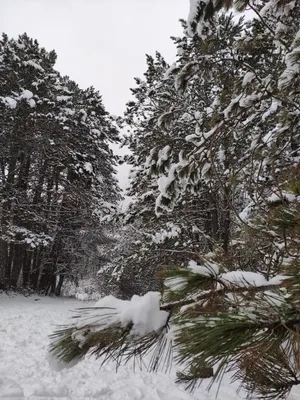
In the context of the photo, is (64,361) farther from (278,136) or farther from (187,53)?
(187,53)

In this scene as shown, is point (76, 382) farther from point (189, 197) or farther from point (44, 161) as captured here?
point (44, 161)

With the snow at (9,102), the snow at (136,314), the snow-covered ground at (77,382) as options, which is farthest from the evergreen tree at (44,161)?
the snow at (136,314)

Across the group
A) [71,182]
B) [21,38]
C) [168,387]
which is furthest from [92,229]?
[168,387]

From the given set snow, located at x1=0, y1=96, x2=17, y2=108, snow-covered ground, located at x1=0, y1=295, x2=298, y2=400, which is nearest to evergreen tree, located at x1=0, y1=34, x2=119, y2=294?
snow, located at x1=0, y1=96, x2=17, y2=108

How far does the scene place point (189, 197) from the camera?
27.1 ft

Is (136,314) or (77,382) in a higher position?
(136,314)

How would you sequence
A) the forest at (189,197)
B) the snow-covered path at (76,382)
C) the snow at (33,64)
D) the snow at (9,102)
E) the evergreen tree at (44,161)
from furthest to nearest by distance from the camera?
the snow at (33,64), the evergreen tree at (44,161), the snow at (9,102), the snow-covered path at (76,382), the forest at (189,197)

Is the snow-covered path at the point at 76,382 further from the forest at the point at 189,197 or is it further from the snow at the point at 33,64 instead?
the snow at the point at 33,64

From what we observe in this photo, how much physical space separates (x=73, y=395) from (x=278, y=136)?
4.07 metres

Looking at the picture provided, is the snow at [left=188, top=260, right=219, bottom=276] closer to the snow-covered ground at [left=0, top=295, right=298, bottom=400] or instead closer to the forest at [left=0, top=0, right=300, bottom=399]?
the forest at [left=0, top=0, right=300, bottom=399]

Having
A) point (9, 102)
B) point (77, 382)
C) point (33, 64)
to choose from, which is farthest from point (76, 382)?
point (33, 64)

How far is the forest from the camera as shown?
3.52 feet

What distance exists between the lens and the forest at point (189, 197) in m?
1.07

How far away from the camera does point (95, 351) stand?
3.55 feet
